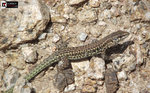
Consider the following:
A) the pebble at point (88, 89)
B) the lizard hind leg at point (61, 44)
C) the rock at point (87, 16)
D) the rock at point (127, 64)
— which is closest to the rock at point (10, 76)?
the lizard hind leg at point (61, 44)

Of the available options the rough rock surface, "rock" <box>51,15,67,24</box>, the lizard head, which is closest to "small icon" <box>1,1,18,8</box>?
the rough rock surface

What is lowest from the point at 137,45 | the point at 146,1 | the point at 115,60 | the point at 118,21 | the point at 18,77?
the point at 18,77

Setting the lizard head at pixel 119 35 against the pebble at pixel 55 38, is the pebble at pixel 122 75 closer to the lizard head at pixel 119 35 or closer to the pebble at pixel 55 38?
the lizard head at pixel 119 35

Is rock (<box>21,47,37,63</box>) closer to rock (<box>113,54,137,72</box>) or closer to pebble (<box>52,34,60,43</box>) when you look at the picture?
pebble (<box>52,34,60,43</box>)

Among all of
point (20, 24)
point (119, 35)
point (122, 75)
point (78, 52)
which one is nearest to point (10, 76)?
point (20, 24)

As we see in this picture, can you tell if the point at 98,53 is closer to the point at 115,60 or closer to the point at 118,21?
the point at 115,60

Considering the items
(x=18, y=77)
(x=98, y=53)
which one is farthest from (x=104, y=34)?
(x=18, y=77)

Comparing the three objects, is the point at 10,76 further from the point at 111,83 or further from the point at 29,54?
the point at 111,83
